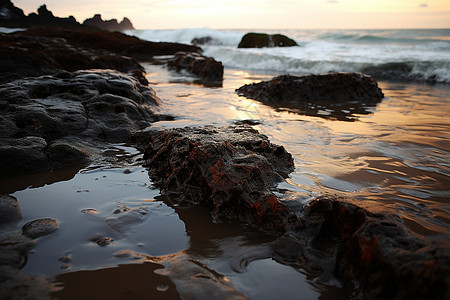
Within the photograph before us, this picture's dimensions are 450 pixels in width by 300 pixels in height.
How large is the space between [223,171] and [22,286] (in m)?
1.14

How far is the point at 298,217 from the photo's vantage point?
1646mm

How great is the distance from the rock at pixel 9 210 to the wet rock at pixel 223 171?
862mm

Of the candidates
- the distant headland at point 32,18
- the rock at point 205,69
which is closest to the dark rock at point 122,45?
the rock at point 205,69

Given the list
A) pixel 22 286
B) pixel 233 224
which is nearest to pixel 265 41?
pixel 233 224

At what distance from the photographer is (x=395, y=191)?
2.16 meters

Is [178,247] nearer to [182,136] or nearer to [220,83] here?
[182,136]

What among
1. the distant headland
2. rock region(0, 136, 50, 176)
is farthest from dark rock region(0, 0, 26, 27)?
rock region(0, 136, 50, 176)

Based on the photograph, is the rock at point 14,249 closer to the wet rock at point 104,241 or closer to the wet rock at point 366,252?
the wet rock at point 104,241

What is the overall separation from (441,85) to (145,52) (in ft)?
44.1

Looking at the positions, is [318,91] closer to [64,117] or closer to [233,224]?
[64,117]

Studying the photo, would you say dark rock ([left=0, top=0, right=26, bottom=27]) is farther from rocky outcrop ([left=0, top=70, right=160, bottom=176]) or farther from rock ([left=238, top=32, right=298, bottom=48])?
rocky outcrop ([left=0, top=70, right=160, bottom=176])

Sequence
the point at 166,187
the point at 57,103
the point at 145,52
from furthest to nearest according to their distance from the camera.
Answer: the point at 145,52 → the point at 57,103 → the point at 166,187

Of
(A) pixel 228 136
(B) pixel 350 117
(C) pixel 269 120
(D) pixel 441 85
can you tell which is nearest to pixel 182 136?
(A) pixel 228 136

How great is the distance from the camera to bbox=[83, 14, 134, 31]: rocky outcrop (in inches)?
2559
